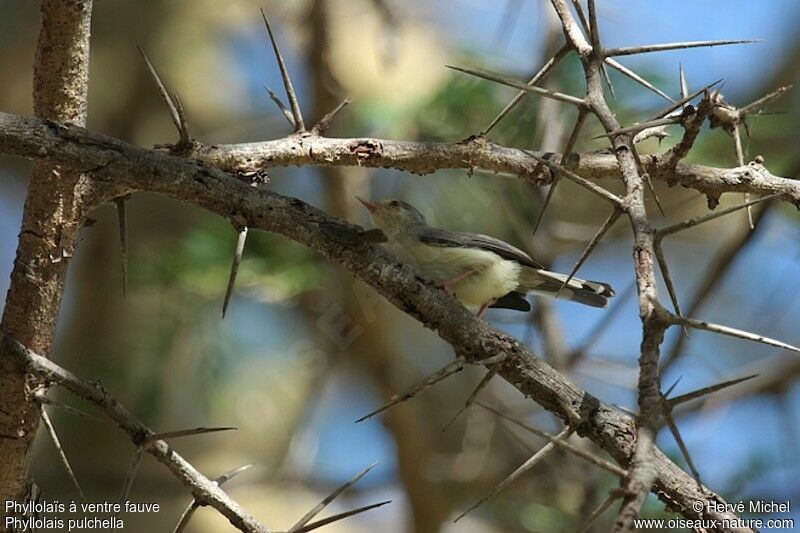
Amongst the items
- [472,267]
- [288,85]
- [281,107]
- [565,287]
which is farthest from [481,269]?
[288,85]

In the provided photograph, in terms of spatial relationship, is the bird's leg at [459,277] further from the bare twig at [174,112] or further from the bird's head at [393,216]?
the bare twig at [174,112]

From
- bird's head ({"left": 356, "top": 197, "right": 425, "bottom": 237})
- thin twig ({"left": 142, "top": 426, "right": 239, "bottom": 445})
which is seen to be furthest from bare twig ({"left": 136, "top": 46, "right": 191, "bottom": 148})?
bird's head ({"left": 356, "top": 197, "right": 425, "bottom": 237})

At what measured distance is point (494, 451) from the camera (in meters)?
5.88

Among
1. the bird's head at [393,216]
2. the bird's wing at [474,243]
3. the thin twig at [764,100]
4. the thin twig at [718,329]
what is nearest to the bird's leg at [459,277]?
the bird's wing at [474,243]

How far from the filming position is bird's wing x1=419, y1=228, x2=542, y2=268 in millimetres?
3570

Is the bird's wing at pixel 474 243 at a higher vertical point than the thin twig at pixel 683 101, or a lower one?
higher

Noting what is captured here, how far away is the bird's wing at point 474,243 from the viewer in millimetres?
3570

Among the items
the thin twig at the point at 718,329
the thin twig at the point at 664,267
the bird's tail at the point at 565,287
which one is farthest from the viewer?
the bird's tail at the point at 565,287

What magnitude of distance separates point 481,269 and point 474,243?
0.14 m

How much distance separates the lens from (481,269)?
368 cm

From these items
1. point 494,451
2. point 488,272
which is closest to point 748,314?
point 494,451

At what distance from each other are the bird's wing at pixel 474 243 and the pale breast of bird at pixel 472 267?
2cm

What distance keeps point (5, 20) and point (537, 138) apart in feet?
14.6

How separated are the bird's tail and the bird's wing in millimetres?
108
